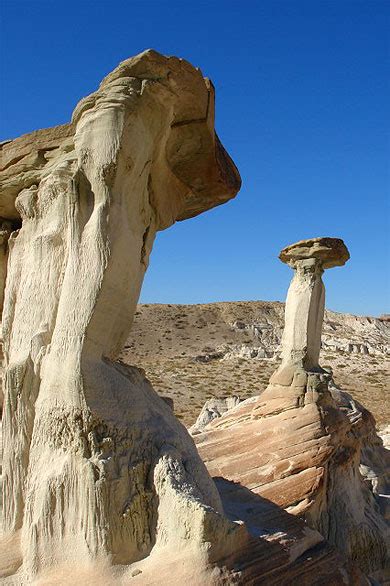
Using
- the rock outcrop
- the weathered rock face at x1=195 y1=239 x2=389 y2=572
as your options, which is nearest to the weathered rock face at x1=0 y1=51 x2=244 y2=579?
the rock outcrop

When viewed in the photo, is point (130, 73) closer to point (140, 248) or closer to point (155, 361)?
point (140, 248)

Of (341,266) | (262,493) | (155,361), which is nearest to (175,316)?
(155,361)

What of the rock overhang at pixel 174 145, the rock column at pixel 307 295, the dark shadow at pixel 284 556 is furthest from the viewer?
the rock column at pixel 307 295

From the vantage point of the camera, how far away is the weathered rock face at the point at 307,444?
5.78 m

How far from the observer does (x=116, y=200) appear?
3.61m

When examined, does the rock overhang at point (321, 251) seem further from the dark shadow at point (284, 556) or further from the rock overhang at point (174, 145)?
the dark shadow at point (284, 556)

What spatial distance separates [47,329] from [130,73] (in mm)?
Result: 1732

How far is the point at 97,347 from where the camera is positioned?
3475 millimetres

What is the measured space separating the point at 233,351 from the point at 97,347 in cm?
2989

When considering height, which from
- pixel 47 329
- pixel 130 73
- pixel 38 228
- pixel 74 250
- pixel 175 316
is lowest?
pixel 47 329

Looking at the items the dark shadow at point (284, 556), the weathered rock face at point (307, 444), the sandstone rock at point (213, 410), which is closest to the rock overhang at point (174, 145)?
the dark shadow at point (284, 556)

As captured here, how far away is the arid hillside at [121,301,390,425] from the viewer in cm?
2202

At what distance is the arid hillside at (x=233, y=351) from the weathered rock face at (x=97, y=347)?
1222 cm

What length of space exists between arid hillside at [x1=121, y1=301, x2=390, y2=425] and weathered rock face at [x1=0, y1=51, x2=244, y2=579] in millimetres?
12220
